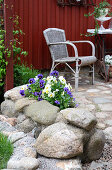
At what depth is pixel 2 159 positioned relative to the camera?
2055 millimetres

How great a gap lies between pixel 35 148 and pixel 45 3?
13.0 ft

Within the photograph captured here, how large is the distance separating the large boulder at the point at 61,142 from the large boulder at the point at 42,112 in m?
0.24

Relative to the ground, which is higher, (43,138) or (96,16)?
(96,16)

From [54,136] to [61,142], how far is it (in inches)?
3.1

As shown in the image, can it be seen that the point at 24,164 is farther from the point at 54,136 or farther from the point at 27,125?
the point at 27,125

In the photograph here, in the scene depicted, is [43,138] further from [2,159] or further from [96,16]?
[96,16]

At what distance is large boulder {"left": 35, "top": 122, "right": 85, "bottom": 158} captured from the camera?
202 cm

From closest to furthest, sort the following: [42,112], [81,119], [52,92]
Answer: [81,119], [42,112], [52,92]

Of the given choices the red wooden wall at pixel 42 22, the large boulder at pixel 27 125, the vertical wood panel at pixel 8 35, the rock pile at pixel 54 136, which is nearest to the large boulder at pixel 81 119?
the rock pile at pixel 54 136

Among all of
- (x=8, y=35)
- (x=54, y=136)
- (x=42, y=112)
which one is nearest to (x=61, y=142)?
(x=54, y=136)

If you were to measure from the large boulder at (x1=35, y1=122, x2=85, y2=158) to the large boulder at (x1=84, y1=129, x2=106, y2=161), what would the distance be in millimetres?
131

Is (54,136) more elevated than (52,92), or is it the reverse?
(52,92)

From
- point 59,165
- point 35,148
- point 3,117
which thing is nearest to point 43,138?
point 35,148

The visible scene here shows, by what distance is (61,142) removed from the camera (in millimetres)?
2031
